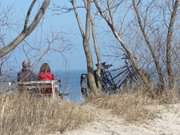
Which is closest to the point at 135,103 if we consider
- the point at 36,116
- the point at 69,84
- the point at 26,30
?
the point at 69,84

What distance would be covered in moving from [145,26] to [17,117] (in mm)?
6837

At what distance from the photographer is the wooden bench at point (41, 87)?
12.0 meters

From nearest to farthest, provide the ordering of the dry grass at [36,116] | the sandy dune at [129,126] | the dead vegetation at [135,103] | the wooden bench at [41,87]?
the dry grass at [36,116] < the sandy dune at [129,126] < the wooden bench at [41,87] < the dead vegetation at [135,103]

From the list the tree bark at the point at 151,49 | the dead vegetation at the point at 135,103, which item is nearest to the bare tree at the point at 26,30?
the dead vegetation at the point at 135,103

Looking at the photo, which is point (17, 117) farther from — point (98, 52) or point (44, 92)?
point (98, 52)

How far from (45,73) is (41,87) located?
212cm

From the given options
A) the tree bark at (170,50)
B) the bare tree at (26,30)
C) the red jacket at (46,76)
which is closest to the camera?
the bare tree at (26,30)

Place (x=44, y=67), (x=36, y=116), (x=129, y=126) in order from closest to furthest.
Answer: (x=36, y=116)
(x=129, y=126)
(x=44, y=67)

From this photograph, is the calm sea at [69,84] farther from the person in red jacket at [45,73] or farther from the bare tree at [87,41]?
the bare tree at [87,41]

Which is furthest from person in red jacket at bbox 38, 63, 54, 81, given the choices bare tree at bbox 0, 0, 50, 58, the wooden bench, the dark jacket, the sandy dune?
bare tree at bbox 0, 0, 50, 58

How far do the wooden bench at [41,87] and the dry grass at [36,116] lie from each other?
42 centimetres

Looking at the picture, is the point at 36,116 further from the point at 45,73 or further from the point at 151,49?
the point at 151,49

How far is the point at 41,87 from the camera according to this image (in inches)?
515

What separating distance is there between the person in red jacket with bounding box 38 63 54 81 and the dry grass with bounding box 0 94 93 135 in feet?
7.84
